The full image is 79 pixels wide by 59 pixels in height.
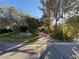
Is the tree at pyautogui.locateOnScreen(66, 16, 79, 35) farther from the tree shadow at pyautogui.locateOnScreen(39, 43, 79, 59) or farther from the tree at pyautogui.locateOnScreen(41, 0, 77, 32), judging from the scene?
the tree shadow at pyautogui.locateOnScreen(39, 43, 79, 59)

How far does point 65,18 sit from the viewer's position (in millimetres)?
36250

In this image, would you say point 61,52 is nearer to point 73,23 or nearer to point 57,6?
point 73,23

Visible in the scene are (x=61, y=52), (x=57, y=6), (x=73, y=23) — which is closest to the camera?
(x=61, y=52)

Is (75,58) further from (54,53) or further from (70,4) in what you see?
(70,4)

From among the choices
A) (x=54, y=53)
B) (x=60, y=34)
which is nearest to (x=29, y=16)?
(x=60, y=34)

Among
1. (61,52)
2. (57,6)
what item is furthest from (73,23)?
(61,52)

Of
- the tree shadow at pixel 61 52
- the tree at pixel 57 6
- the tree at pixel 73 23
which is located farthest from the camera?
the tree at pixel 57 6

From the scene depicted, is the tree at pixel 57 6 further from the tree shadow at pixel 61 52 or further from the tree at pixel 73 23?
the tree shadow at pixel 61 52

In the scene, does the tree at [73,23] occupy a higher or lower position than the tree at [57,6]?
lower

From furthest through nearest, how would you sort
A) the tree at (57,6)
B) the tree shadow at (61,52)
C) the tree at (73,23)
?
the tree at (57,6) → the tree at (73,23) → the tree shadow at (61,52)

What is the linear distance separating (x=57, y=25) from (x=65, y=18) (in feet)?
10.7

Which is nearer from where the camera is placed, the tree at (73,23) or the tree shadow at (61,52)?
the tree shadow at (61,52)

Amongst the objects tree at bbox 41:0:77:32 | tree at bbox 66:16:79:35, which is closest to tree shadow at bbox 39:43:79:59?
tree at bbox 66:16:79:35

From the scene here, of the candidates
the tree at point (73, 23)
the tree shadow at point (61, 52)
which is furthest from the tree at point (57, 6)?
the tree shadow at point (61, 52)
